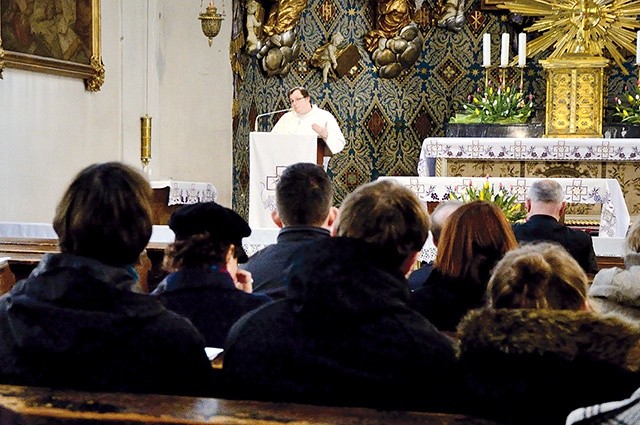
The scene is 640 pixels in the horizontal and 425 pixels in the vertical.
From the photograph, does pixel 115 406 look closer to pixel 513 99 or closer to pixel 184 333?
pixel 184 333

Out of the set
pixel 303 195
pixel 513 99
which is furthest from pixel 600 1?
pixel 303 195

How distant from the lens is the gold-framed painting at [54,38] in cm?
955

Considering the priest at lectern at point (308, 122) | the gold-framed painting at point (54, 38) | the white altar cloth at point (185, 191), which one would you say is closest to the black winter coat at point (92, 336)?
the gold-framed painting at point (54, 38)

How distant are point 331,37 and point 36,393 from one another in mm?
11122

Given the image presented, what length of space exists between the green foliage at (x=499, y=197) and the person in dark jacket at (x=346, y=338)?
4.85m

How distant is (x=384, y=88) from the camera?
13.4 meters

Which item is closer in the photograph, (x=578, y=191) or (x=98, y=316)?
(x=98, y=316)

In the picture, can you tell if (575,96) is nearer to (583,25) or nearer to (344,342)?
(583,25)

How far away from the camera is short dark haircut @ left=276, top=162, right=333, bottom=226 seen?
13.4 ft

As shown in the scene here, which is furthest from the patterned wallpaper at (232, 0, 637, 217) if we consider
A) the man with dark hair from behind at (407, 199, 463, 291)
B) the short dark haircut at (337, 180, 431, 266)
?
the short dark haircut at (337, 180, 431, 266)

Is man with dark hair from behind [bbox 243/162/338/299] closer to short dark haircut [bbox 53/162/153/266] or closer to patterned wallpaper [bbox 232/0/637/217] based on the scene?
short dark haircut [bbox 53/162/153/266]

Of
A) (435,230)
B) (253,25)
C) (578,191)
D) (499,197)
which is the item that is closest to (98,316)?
(435,230)

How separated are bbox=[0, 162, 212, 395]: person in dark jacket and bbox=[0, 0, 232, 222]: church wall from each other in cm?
731

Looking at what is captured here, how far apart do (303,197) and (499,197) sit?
3952 millimetres
